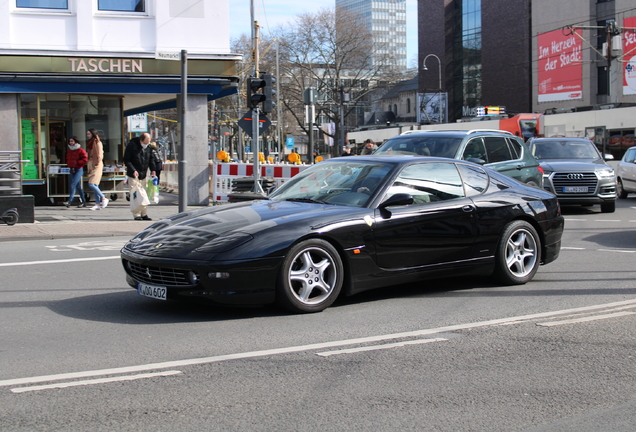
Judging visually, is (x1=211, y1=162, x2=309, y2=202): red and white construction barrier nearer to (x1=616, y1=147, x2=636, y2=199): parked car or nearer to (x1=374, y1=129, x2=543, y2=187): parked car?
(x1=374, y1=129, x2=543, y2=187): parked car

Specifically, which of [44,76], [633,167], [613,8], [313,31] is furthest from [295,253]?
[313,31]

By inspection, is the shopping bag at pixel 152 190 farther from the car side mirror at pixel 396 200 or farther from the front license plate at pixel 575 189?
the car side mirror at pixel 396 200

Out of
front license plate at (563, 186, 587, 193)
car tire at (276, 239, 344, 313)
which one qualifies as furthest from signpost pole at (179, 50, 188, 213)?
front license plate at (563, 186, 587, 193)

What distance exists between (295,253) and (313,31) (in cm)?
6241

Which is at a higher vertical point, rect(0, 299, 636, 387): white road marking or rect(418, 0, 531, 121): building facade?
rect(418, 0, 531, 121): building facade

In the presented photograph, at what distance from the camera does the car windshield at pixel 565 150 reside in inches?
755

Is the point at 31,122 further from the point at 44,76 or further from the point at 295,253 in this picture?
the point at 295,253

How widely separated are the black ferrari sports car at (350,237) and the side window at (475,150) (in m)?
4.99

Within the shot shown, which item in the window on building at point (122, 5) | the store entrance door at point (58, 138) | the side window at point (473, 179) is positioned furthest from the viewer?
the store entrance door at point (58, 138)

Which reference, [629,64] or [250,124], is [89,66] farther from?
[629,64]

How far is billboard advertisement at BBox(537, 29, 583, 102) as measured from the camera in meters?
56.1

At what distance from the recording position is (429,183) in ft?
24.1

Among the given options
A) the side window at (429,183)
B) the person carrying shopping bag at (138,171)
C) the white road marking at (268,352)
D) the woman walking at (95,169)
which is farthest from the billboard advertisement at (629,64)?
the white road marking at (268,352)

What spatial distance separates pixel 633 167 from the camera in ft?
73.1
